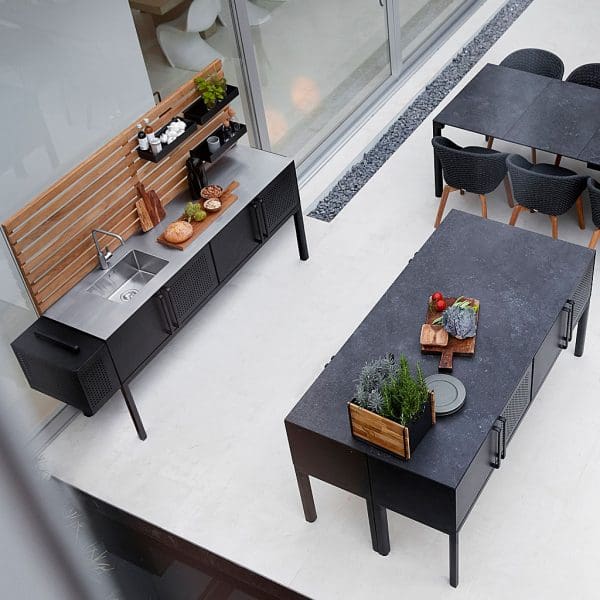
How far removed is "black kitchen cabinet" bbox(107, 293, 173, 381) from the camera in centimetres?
523

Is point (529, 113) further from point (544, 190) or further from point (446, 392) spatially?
point (446, 392)

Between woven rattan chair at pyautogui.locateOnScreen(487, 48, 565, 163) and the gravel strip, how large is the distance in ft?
3.08

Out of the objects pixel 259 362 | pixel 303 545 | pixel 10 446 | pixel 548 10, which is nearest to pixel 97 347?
pixel 259 362

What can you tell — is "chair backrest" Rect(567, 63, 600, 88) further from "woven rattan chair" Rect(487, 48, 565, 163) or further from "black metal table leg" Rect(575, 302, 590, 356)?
"black metal table leg" Rect(575, 302, 590, 356)

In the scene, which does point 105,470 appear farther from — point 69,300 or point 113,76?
point 113,76

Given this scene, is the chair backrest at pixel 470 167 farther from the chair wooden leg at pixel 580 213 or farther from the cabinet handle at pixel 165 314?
the cabinet handle at pixel 165 314

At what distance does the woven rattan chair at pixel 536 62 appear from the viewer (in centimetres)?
750

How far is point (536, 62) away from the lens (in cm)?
752

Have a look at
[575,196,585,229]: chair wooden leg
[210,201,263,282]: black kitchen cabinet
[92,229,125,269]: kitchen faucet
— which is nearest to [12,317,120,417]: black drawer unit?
[92,229,125,269]: kitchen faucet

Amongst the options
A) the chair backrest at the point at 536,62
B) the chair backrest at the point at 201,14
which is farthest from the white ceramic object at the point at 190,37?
the chair backrest at the point at 536,62

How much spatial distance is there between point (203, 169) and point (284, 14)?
70.8 inches

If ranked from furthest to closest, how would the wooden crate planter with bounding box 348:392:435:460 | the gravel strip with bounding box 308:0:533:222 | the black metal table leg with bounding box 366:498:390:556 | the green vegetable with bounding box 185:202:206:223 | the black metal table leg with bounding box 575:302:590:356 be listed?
1. the gravel strip with bounding box 308:0:533:222
2. the green vegetable with bounding box 185:202:206:223
3. the black metal table leg with bounding box 575:302:590:356
4. the black metal table leg with bounding box 366:498:390:556
5. the wooden crate planter with bounding box 348:392:435:460

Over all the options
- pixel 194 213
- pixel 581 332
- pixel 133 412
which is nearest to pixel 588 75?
pixel 581 332

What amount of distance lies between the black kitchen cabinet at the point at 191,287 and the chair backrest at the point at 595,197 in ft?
9.08
